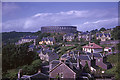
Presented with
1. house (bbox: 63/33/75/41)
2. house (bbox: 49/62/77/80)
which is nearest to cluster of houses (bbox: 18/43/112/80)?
house (bbox: 49/62/77/80)

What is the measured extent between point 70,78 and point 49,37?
36.5 ft

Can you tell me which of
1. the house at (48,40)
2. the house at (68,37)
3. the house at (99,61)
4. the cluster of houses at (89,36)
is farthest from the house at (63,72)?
the house at (68,37)

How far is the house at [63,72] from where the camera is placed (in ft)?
18.3

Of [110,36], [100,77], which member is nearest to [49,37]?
[110,36]

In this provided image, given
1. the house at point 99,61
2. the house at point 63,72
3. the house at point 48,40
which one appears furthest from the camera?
the house at point 48,40

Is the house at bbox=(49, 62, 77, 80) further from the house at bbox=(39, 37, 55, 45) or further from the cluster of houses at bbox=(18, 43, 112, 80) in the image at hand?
the house at bbox=(39, 37, 55, 45)

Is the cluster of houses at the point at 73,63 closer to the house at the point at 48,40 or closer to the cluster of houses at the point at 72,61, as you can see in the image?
the cluster of houses at the point at 72,61

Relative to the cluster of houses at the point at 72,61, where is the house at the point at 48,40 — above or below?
above

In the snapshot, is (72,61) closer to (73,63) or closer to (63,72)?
(73,63)

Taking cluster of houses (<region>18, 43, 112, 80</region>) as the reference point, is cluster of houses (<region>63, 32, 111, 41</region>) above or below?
above

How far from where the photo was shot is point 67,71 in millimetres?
5621

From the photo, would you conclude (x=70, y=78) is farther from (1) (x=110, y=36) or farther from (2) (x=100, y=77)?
(1) (x=110, y=36)

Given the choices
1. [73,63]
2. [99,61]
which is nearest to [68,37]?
[99,61]

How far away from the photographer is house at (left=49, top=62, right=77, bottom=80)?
5586 mm
